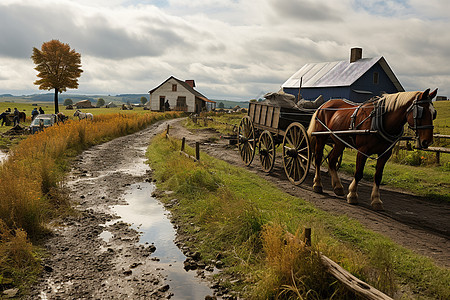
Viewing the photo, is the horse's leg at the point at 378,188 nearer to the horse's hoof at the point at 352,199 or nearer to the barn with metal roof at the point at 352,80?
the horse's hoof at the point at 352,199

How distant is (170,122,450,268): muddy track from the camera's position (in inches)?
223

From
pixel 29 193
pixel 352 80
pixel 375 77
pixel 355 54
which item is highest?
pixel 355 54

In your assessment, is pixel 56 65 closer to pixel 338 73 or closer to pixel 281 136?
pixel 338 73

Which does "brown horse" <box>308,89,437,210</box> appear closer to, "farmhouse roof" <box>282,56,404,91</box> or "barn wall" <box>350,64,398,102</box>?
"farmhouse roof" <box>282,56,404,91</box>

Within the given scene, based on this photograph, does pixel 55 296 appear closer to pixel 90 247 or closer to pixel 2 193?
pixel 90 247

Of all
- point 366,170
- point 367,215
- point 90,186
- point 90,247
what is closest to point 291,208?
point 367,215

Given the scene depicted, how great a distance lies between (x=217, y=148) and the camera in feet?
63.5

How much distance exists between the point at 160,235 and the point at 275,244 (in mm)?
3264

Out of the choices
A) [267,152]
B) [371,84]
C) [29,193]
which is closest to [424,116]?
[267,152]

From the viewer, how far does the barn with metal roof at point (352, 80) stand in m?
26.7

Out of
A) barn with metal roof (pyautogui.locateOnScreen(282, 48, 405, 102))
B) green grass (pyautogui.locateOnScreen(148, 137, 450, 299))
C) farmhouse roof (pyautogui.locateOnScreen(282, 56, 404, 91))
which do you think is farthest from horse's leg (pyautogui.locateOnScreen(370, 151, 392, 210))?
farmhouse roof (pyautogui.locateOnScreen(282, 56, 404, 91))

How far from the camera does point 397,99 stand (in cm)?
695

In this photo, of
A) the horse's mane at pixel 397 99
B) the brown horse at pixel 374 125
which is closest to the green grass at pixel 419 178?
the brown horse at pixel 374 125

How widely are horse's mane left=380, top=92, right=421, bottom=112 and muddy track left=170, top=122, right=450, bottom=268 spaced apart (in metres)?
2.38
